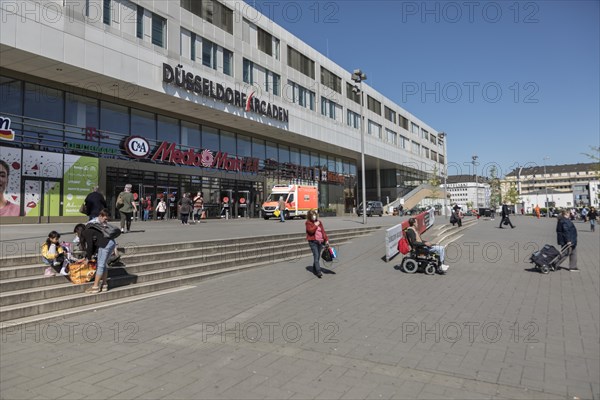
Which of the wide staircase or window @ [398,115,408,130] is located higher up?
window @ [398,115,408,130]

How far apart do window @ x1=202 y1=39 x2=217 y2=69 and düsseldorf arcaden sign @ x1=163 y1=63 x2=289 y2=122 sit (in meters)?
1.40

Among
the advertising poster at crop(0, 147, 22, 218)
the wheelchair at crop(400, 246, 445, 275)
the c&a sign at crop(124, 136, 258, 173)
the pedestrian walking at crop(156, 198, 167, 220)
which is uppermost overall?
the c&a sign at crop(124, 136, 258, 173)

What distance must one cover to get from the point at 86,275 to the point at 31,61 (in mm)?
14804

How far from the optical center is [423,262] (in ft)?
35.4

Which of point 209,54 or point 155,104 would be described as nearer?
point 155,104

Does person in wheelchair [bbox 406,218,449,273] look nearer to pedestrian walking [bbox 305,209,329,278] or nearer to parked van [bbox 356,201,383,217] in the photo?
pedestrian walking [bbox 305,209,329,278]

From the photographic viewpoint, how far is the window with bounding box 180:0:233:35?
25469 mm

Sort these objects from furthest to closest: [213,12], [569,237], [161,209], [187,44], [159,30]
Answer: [213,12]
[187,44]
[161,209]
[159,30]
[569,237]

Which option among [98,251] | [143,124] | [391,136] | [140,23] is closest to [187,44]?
[140,23]

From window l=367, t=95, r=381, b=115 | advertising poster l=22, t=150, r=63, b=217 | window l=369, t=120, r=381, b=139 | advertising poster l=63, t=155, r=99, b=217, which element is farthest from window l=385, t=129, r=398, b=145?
advertising poster l=22, t=150, r=63, b=217

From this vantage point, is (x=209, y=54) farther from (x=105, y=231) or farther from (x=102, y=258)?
(x=102, y=258)

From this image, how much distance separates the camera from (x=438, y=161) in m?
77.9

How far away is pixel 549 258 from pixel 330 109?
31.8 metres

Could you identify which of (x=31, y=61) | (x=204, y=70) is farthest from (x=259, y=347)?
(x=204, y=70)
